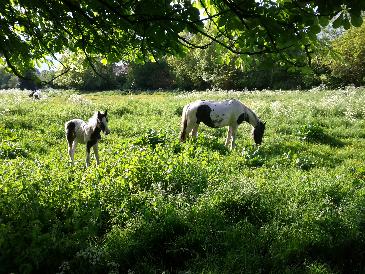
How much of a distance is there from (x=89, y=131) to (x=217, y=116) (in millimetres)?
5180

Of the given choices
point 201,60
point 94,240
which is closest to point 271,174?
point 94,240

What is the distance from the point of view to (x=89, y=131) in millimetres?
10398

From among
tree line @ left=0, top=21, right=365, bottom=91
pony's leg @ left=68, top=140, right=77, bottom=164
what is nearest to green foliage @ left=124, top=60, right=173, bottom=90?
tree line @ left=0, top=21, right=365, bottom=91

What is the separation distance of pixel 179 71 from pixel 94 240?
2284 inches

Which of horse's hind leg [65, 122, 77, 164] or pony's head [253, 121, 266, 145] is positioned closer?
horse's hind leg [65, 122, 77, 164]

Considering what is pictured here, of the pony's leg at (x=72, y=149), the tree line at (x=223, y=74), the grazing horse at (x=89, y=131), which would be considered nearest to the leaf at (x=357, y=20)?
the grazing horse at (x=89, y=131)

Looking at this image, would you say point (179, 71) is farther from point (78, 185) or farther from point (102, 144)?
point (78, 185)

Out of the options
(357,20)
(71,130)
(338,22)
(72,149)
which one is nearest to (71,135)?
(71,130)

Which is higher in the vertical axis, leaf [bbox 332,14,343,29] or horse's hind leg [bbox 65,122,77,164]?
leaf [bbox 332,14,343,29]

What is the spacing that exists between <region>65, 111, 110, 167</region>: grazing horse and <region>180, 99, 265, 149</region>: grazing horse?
12.7 feet

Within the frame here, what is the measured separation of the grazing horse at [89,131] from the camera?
10078 millimetres

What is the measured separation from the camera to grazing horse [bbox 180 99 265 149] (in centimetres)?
1343

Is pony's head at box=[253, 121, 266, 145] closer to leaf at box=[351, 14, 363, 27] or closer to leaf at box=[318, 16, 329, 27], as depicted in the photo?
leaf at box=[318, 16, 329, 27]

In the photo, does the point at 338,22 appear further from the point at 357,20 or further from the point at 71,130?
the point at 71,130
